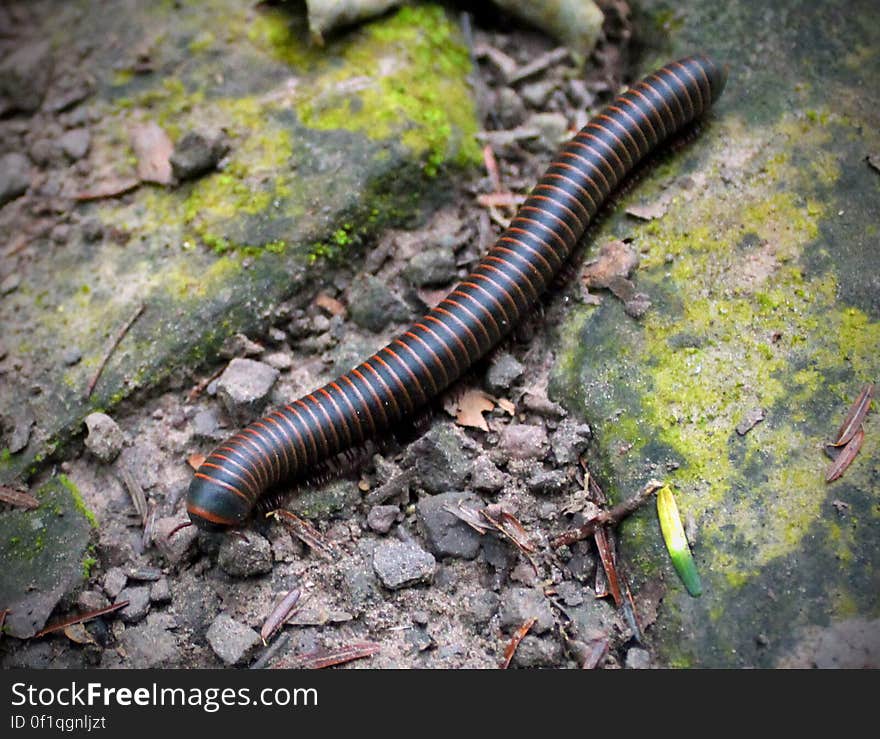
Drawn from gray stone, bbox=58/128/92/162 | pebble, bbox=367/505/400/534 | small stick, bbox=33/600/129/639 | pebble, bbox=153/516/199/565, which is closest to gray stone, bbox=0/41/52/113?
gray stone, bbox=58/128/92/162

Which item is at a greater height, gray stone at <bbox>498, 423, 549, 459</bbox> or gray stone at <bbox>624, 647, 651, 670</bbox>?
gray stone at <bbox>498, 423, 549, 459</bbox>

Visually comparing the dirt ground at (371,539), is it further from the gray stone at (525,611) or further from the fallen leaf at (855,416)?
the fallen leaf at (855,416)

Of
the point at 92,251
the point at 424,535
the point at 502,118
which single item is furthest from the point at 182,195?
the point at 424,535

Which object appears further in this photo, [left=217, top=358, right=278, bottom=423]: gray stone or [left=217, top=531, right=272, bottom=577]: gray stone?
[left=217, top=358, right=278, bottom=423]: gray stone

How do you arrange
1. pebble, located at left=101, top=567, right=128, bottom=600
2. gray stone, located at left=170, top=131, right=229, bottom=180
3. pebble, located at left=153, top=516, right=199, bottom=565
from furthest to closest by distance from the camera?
gray stone, located at left=170, top=131, right=229, bottom=180, pebble, located at left=153, top=516, right=199, bottom=565, pebble, located at left=101, top=567, right=128, bottom=600

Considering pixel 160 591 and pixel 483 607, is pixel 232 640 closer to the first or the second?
pixel 160 591

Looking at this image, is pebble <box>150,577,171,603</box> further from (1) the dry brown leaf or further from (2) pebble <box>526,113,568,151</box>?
(2) pebble <box>526,113,568,151</box>

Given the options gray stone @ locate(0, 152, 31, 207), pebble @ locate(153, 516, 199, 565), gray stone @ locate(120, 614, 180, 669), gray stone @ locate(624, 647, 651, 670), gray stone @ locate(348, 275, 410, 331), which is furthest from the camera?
gray stone @ locate(0, 152, 31, 207)
